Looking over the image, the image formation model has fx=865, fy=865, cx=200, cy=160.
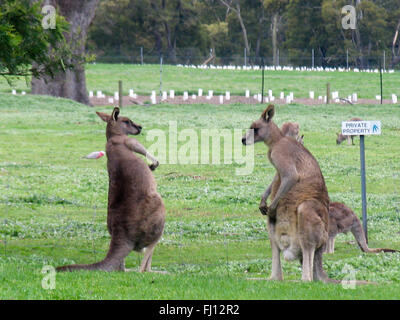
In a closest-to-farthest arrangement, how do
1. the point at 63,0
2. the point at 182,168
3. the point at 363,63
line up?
1. the point at 182,168
2. the point at 63,0
3. the point at 363,63

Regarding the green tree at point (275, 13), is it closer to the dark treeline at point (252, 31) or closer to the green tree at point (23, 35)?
the dark treeline at point (252, 31)

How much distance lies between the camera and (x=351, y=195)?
18344mm

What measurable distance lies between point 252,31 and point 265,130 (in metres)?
79.0

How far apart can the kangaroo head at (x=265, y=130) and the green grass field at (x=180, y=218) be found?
5.34ft

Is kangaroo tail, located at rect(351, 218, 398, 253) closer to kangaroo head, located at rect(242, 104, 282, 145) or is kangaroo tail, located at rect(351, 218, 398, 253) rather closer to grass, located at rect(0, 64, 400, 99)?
kangaroo head, located at rect(242, 104, 282, 145)

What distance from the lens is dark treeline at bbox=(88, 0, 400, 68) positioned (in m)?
76.9

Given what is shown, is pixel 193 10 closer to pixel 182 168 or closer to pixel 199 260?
pixel 182 168

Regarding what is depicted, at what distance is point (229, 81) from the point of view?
2731 inches

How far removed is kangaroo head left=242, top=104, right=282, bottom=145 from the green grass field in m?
1.63

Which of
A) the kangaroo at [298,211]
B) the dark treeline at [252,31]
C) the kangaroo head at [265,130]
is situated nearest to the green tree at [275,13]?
the dark treeline at [252,31]

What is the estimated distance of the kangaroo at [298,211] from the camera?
9320mm

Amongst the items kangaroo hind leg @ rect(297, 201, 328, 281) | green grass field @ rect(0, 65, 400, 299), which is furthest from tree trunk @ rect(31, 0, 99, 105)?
kangaroo hind leg @ rect(297, 201, 328, 281)
